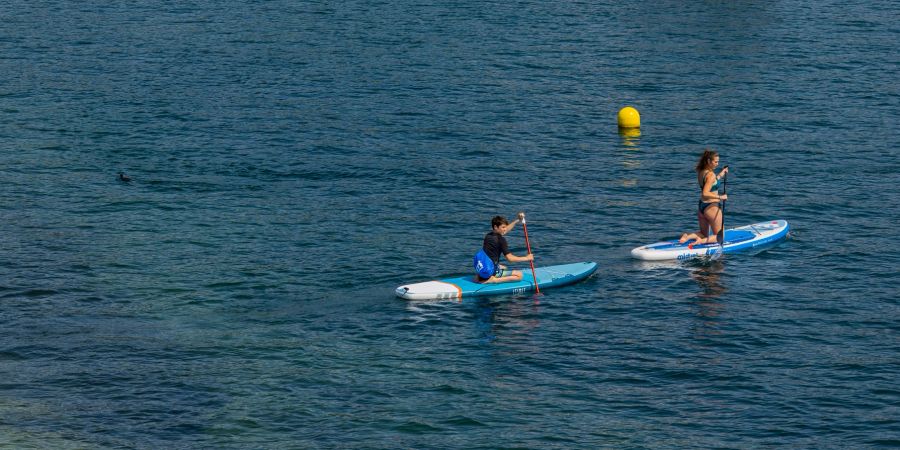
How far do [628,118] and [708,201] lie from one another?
1593 centimetres

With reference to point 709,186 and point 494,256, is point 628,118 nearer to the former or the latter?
point 709,186

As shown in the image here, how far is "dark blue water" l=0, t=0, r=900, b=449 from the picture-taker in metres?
25.7

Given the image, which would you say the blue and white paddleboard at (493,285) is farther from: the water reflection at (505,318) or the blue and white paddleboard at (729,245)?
the blue and white paddleboard at (729,245)

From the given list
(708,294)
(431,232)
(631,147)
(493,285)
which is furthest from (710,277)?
(631,147)

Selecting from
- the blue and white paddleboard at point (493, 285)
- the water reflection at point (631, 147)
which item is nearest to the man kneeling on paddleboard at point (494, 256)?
the blue and white paddleboard at point (493, 285)

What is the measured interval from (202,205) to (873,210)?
68.6 feet

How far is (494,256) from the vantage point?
105 feet

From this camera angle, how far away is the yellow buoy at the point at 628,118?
50156 millimetres

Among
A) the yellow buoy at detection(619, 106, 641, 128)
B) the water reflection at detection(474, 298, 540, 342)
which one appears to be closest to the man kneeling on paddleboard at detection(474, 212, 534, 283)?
the water reflection at detection(474, 298, 540, 342)

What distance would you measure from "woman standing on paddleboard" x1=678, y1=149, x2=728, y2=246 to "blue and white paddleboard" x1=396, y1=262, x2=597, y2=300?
3665 millimetres

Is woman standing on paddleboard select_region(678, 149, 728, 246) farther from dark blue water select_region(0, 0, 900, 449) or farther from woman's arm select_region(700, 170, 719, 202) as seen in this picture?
dark blue water select_region(0, 0, 900, 449)

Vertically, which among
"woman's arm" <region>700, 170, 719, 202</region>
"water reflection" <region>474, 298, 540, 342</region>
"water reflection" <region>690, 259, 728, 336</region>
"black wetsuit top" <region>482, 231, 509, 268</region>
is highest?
"woman's arm" <region>700, 170, 719, 202</region>

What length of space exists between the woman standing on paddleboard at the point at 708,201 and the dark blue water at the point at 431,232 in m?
0.96

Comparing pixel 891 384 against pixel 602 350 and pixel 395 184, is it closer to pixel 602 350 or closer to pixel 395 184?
pixel 602 350
